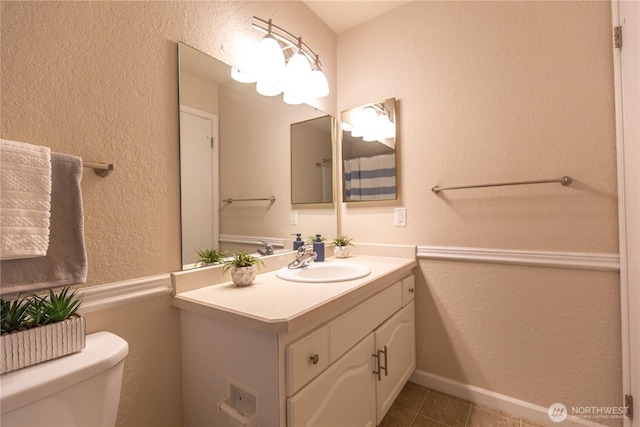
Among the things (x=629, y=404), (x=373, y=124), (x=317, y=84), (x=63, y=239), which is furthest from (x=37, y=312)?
(x=629, y=404)

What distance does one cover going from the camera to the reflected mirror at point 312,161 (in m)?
1.67

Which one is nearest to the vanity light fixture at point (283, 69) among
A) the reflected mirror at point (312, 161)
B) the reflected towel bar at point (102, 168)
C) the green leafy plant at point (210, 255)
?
the reflected mirror at point (312, 161)

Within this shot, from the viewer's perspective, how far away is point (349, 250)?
179 centimetres

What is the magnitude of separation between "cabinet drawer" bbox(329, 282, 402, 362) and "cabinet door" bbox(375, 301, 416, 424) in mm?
58

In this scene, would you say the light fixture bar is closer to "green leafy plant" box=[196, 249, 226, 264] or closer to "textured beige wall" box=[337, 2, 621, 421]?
"textured beige wall" box=[337, 2, 621, 421]

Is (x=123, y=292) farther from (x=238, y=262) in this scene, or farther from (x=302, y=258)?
(x=302, y=258)

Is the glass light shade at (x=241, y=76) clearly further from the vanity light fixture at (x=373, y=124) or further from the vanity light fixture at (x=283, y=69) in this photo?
the vanity light fixture at (x=373, y=124)

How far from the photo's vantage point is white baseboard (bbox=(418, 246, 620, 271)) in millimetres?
1206

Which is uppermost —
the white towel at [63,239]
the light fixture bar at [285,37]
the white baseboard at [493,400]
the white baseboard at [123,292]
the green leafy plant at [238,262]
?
the light fixture bar at [285,37]

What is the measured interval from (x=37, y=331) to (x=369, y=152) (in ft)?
5.45

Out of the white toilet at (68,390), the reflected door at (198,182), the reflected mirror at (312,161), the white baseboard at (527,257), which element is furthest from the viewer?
the reflected mirror at (312,161)

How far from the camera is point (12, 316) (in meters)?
0.62

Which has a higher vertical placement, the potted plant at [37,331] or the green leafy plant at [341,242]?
the green leafy plant at [341,242]

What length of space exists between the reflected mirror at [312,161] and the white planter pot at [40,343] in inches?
43.6
